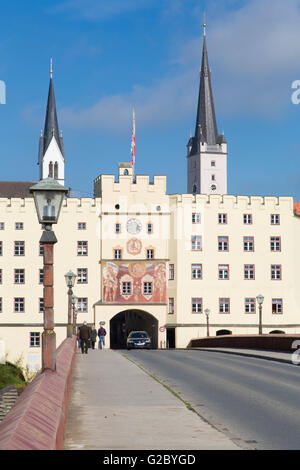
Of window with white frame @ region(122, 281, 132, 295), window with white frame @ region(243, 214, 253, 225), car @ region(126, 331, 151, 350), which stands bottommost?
car @ region(126, 331, 151, 350)

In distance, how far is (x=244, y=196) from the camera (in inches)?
3150

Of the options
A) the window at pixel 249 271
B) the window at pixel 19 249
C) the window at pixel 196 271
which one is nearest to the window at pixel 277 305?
the window at pixel 249 271

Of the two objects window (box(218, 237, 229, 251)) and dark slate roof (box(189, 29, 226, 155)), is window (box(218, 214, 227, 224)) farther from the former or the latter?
dark slate roof (box(189, 29, 226, 155))

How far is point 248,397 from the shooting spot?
16234 mm

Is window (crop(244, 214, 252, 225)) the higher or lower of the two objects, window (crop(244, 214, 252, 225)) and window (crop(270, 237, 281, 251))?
the higher

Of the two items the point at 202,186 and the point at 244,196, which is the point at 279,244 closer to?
the point at 244,196

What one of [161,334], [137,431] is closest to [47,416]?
[137,431]

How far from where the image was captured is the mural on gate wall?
253 ft

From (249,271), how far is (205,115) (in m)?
71.7

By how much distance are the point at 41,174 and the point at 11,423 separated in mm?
128299

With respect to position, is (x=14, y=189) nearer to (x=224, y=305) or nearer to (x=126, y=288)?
(x=126, y=288)

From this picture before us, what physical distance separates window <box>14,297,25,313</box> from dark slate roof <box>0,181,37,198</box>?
3022 cm

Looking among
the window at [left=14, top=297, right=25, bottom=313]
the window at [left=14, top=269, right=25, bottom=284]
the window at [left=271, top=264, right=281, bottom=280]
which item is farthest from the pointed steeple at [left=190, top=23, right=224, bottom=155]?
the window at [left=14, top=297, right=25, bottom=313]

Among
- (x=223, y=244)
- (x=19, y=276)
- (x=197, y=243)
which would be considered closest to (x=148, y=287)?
(x=197, y=243)
